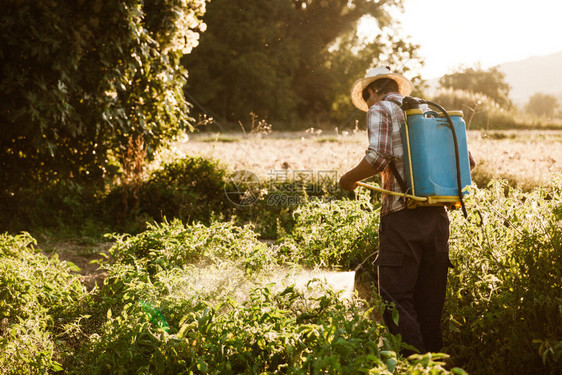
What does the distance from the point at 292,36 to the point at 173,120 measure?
1086 inches

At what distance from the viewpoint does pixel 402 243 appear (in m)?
3.25

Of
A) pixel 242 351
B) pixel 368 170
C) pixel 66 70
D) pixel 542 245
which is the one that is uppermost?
pixel 66 70

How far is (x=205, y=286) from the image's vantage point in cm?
355

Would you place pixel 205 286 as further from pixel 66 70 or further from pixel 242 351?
pixel 66 70

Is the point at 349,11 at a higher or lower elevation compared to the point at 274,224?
higher

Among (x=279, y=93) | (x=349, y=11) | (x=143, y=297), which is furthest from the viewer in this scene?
(x=349, y=11)

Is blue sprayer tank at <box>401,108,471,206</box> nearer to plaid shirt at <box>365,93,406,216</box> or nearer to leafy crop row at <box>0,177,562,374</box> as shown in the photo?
plaid shirt at <box>365,93,406,216</box>

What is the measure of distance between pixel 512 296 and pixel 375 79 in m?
1.63

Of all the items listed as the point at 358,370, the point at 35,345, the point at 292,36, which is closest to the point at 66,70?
the point at 35,345

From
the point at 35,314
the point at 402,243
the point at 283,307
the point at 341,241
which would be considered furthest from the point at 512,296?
the point at 35,314

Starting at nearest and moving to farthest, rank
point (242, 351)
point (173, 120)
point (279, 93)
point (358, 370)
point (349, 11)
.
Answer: point (358, 370)
point (242, 351)
point (173, 120)
point (279, 93)
point (349, 11)

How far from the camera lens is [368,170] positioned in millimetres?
3264

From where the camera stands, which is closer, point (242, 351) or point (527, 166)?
point (242, 351)

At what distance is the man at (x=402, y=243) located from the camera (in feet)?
10.6
